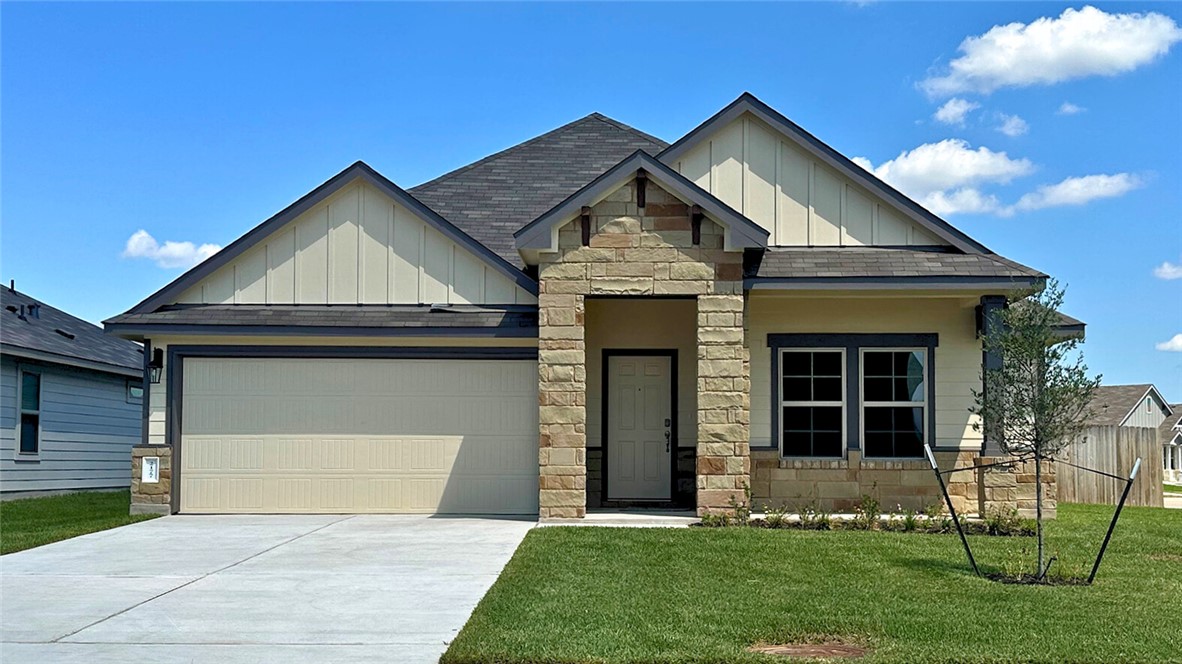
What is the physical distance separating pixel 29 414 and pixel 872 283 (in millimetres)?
15249

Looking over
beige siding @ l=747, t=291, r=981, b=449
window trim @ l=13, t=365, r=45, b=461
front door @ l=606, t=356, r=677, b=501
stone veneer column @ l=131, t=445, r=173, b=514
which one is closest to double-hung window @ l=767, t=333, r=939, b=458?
beige siding @ l=747, t=291, r=981, b=449

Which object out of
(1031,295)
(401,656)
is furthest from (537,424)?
(401,656)

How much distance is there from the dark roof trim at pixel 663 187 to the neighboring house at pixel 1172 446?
4949 cm

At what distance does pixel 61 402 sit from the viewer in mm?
21547

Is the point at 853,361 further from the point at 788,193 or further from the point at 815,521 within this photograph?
the point at 815,521

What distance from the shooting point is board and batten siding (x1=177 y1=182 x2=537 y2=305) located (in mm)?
15258

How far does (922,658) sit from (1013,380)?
12.8 feet

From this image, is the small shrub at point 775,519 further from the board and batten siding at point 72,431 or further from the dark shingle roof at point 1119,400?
the dark shingle roof at point 1119,400

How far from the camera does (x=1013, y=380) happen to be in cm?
1009

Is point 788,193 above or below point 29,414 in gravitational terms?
above

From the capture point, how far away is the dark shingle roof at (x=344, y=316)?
14.8m

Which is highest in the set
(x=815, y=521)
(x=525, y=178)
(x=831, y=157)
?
(x=525, y=178)

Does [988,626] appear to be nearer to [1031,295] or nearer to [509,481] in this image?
[1031,295]

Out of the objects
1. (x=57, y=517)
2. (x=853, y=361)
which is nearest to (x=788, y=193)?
(x=853, y=361)
